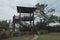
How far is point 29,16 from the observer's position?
111 feet

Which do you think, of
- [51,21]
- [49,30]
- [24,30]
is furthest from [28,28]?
[51,21]

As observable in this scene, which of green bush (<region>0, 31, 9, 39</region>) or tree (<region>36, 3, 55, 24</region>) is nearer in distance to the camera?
green bush (<region>0, 31, 9, 39</region>)

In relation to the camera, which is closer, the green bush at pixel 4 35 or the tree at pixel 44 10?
the green bush at pixel 4 35

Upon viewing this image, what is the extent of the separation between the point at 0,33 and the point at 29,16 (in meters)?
9.49

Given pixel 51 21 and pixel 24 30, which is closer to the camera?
pixel 24 30

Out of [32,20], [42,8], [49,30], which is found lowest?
[49,30]

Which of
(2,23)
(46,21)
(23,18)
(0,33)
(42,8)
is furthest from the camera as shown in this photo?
(42,8)

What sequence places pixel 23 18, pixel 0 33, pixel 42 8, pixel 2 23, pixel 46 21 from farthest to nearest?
pixel 42 8 → pixel 46 21 → pixel 2 23 → pixel 23 18 → pixel 0 33

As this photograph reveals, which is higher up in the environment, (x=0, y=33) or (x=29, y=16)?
(x=29, y=16)

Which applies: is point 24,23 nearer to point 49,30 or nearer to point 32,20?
point 32,20

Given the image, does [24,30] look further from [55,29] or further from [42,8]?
[42,8]

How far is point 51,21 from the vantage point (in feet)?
148

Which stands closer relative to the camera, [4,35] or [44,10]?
[4,35]

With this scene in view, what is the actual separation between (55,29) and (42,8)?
8.26 metres
